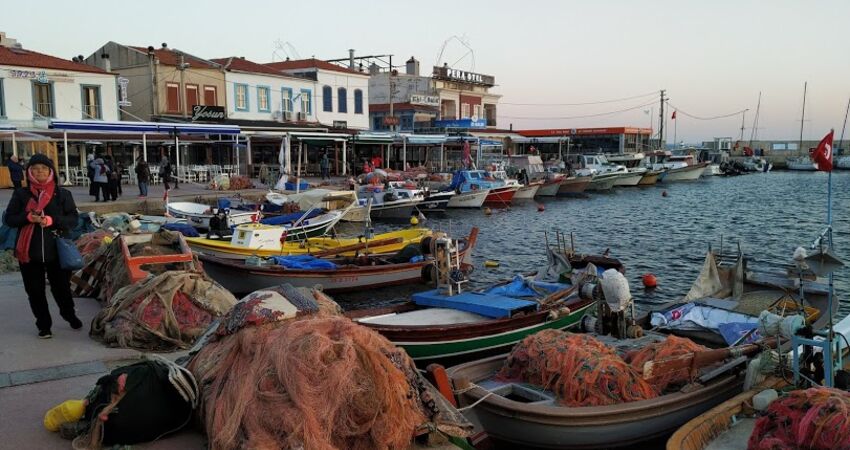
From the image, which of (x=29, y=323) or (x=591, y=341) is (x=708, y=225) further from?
(x=29, y=323)

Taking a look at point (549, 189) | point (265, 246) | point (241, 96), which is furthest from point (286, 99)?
point (265, 246)

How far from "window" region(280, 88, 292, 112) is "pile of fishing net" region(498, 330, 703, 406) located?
40.0m

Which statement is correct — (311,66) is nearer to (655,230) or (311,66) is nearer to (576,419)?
(655,230)

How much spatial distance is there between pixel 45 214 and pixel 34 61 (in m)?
31.6

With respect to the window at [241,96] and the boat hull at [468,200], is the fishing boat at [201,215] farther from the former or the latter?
the window at [241,96]

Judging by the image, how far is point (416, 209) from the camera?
111ft

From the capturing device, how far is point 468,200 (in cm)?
3822

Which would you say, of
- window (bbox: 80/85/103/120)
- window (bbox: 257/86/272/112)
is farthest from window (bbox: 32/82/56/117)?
window (bbox: 257/86/272/112)

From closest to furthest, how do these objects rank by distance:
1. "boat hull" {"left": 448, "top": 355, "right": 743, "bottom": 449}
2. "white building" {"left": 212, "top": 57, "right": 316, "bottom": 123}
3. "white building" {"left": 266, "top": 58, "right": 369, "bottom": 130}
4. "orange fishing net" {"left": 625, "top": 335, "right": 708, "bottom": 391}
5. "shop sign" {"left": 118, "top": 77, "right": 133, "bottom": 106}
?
"boat hull" {"left": 448, "top": 355, "right": 743, "bottom": 449}
"orange fishing net" {"left": 625, "top": 335, "right": 708, "bottom": 391}
"shop sign" {"left": 118, "top": 77, "right": 133, "bottom": 106}
"white building" {"left": 212, "top": 57, "right": 316, "bottom": 123}
"white building" {"left": 266, "top": 58, "right": 369, "bottom": 130}

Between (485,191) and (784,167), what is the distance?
259 ft

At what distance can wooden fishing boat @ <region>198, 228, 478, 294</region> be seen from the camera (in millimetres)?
15227

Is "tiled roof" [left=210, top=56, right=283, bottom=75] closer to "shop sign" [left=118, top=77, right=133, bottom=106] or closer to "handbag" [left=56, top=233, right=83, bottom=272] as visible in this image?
"shop sign" [left=118, top=77, right=133, bottom=106]

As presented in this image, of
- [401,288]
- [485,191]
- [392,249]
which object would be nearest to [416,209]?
[485,191]

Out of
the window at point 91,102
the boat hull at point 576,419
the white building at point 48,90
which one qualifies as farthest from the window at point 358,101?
the boat hull at point 576,419
